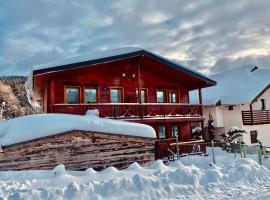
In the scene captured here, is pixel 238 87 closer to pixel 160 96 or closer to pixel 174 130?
pixel 174 130

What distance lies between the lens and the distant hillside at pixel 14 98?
4947 cm

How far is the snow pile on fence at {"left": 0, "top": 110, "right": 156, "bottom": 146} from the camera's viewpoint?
451 inches

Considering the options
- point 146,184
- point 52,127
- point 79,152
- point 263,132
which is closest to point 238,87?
point 263,132

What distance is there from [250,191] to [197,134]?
633 inches

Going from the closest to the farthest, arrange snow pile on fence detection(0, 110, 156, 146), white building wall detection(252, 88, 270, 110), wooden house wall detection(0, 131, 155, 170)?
1. wooden house wall detection(0, 131, 155, 170)
2. snow pile on fence detection(0, 110, 156, 146)
3. white building wall detection(252, 88, 270, 110)

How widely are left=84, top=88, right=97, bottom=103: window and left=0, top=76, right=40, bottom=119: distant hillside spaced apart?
30.0m

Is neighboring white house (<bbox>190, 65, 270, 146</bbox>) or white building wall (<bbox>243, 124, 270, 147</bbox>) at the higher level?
neighboring white house (<bbox>190, 65, 270, 146</bbox>)

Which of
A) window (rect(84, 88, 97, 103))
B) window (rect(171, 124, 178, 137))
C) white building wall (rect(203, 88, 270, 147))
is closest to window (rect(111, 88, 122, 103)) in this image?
window (rect(84, 88, 97, 103))

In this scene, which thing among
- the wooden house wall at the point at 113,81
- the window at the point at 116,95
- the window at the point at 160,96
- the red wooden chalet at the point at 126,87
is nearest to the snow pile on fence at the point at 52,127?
the red wooden chalet at the point at 126,87

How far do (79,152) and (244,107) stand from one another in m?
19.8

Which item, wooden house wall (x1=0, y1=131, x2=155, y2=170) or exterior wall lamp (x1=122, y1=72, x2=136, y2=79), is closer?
wooden house wall (x1=0, y1=131, x2=155, y2=170)

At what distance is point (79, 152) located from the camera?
12.5 m

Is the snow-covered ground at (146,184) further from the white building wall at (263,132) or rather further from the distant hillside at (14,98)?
the distant hillside at (14,98)

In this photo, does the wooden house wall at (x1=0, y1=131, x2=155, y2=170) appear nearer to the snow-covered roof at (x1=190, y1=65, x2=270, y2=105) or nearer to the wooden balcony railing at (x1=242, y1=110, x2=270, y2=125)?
the snow-covered roof at (x1=190, y1=65, x2=270, y2=105)
